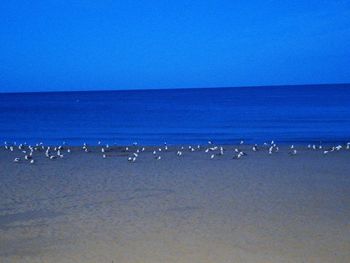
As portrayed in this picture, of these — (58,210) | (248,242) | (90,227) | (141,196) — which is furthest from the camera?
(141,196)

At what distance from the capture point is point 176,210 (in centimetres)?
1310

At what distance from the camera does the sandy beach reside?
9.82 meters

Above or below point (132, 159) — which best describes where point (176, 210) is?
below

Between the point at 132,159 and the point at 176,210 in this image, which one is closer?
the point at 176,210

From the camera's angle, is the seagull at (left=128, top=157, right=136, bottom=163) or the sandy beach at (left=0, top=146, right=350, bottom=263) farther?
the seagull at (left=128, top=157, right=136, bottom=163)

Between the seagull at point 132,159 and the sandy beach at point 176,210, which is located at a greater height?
the seagull at point 132,159

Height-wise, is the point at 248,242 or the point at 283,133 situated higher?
the point at 283,133

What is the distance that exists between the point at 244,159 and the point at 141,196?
310 inches

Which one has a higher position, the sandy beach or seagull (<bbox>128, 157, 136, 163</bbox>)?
seagull (<bbox>128, 157, 136, 163</bbox>)

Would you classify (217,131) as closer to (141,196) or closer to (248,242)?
(141,196)

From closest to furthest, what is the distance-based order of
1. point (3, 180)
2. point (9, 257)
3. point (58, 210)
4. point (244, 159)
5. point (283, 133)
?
1. point (9, 257)
2. point (58, 210)
3. point (3, 180)
4. point (244, 159)
5. point (283, 133)

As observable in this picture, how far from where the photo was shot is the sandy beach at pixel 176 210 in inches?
387

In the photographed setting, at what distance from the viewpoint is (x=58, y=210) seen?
13.1 m

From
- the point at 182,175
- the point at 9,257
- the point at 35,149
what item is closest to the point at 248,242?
the point at 9,257
